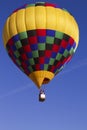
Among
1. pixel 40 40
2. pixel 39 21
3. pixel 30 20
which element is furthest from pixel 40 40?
pixel 30 20

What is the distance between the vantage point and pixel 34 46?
252 feet

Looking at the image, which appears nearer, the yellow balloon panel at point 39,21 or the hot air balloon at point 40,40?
the hot air balloon at point 40,40

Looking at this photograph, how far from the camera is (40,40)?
76938 mm

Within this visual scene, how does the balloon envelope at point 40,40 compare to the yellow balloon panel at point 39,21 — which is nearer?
the balloon envelope at point 40,40

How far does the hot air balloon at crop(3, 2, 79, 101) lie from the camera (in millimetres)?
76938

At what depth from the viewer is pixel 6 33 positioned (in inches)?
3093

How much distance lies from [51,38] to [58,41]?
0.67 m

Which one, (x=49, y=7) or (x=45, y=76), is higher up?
(x=49, y=7)

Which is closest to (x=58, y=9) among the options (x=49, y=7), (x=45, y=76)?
(x=49, y=7)

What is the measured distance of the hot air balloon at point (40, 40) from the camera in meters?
76.9

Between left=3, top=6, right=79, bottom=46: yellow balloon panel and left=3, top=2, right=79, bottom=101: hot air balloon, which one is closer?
left=3, top=2, right=79, bottom=101: hot air balloon

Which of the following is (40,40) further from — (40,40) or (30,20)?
(30,20)

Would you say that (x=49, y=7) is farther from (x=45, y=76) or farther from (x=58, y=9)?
(x=45, y=76)

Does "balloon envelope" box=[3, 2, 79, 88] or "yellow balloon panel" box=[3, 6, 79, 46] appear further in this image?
"yellow balloon panel" box=[3, 6, 79, 46]
